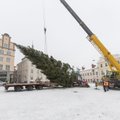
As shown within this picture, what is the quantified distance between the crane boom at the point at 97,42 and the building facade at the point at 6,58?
31211 mm

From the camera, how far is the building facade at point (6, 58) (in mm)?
52347

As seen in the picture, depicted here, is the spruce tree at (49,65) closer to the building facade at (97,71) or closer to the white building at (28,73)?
the white building at (28,73)

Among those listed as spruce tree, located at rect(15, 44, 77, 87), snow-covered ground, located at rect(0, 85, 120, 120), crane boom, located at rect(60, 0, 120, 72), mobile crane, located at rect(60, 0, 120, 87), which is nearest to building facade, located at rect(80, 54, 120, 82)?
spruce tree, located at rect(15, 44, 77, 87)

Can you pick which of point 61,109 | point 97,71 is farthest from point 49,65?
point 97,71

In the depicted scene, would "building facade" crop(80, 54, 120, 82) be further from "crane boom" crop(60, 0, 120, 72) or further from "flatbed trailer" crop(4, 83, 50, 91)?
"flatbed trailer" crop(4, 83, 50, 91)

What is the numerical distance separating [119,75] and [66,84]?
9.31 metres

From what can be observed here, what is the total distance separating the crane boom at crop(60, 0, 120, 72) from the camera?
25.7m

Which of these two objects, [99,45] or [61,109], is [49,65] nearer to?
[99,45]

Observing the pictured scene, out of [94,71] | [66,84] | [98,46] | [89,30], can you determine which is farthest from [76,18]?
[94,71]

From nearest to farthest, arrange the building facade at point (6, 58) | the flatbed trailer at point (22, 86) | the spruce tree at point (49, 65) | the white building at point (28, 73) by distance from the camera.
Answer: the flatbed trailer at point (22, 86) < the spruce tree at point (49, 65) < the building facade at point (6, 58) < the white building at point (28, 73)

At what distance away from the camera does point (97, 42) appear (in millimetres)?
25688

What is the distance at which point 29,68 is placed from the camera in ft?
209

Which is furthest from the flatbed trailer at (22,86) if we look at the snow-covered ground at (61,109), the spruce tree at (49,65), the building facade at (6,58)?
the building facade at (6,58)

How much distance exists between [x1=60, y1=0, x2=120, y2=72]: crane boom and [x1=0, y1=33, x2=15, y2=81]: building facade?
31211 millimetres
